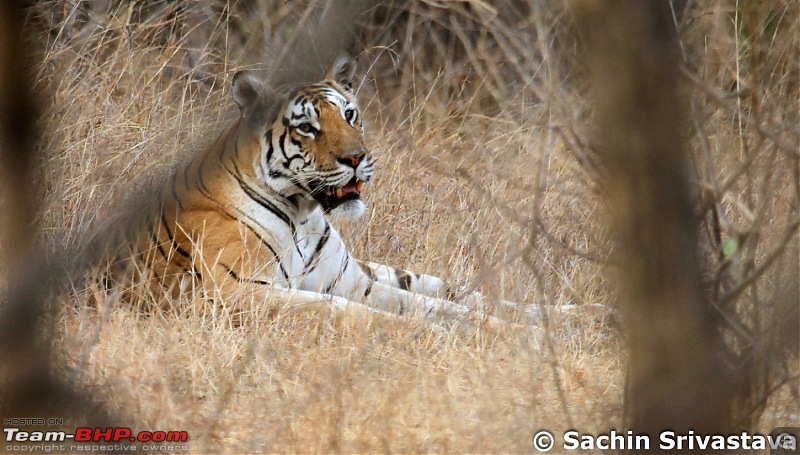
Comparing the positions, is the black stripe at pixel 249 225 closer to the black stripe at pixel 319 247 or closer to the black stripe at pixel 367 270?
the black stripe at pixel 319 247

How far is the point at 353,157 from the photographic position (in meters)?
4.66

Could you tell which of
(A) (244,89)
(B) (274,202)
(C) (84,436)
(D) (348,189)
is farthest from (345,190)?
(C) (84,436)

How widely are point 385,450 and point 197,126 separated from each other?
10.1 ft

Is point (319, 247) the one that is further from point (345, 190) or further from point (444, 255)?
point (444, 255)

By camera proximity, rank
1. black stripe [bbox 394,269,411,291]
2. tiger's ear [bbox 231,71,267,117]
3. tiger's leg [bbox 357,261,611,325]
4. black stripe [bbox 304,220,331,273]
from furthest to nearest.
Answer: black stripe [bbox 394,269,411,291], black stripe [bbox 304,220,331,273], tiger's ear [bbox 231,71,267,117], tiger's leg [bbox 357,261,611,325]

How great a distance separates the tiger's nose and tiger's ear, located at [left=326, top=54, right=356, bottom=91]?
533 millimetres

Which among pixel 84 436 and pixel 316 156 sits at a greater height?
pixel 316 156

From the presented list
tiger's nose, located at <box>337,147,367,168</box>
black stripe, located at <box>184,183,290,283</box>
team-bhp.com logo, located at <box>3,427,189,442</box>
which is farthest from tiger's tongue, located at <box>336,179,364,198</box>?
team-bhp.com logo, located at <box>3,427,189,442</box>

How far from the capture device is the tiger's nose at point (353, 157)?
15.3 feet

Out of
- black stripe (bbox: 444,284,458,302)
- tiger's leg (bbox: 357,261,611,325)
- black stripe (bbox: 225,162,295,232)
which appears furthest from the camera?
black stripe (bbox: 225,162,295,232)

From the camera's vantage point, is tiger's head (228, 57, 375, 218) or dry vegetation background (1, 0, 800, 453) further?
tiger's head (228, 57, 375, 218)

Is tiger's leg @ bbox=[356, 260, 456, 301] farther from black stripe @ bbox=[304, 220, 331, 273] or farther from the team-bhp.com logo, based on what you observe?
the team-bhp.com logo

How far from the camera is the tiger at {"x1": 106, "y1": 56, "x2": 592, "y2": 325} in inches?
178

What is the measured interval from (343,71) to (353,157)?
0.63 metres
